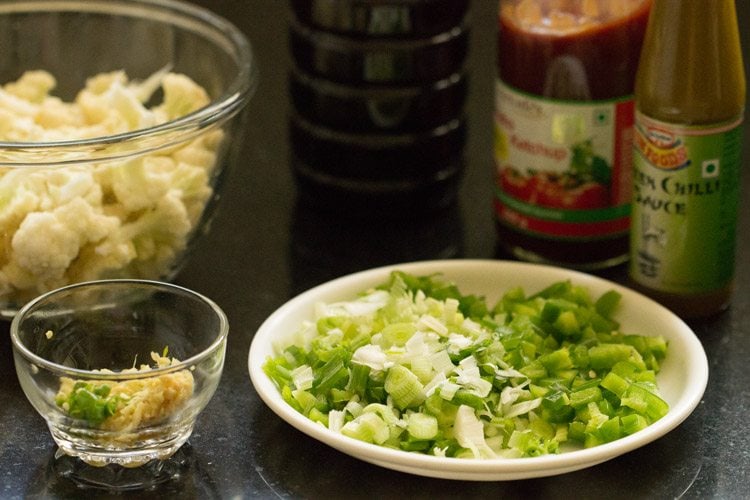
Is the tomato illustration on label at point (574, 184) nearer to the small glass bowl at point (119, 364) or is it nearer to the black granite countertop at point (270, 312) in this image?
the black granite countertop at point (270, 312)

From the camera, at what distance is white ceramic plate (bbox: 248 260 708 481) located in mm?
1080

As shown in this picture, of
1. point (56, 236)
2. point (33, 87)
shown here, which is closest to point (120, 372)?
point (56, 236)

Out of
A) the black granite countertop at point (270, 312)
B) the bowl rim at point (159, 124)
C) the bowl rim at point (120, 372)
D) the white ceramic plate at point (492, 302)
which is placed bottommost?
the black granite countertop at point (270, 312)

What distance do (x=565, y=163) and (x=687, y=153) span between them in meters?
0.18

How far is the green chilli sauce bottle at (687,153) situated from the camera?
4.19 ft

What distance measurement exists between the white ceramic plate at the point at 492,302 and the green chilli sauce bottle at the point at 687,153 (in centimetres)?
6

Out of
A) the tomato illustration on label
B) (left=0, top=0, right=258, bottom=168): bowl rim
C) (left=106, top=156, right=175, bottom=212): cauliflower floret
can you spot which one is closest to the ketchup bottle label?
the tomato illustration on label

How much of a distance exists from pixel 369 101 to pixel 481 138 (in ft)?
1.27

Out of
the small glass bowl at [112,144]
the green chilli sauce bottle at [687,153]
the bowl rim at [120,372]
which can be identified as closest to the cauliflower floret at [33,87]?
the small glass bowl at [112,144]

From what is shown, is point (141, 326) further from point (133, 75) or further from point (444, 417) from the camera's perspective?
point (133, 75)

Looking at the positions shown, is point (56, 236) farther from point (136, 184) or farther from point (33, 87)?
point (33, 87)

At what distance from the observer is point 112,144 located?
126cm

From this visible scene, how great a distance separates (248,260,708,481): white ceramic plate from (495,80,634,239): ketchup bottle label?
0.09 meters

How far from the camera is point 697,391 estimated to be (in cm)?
119
